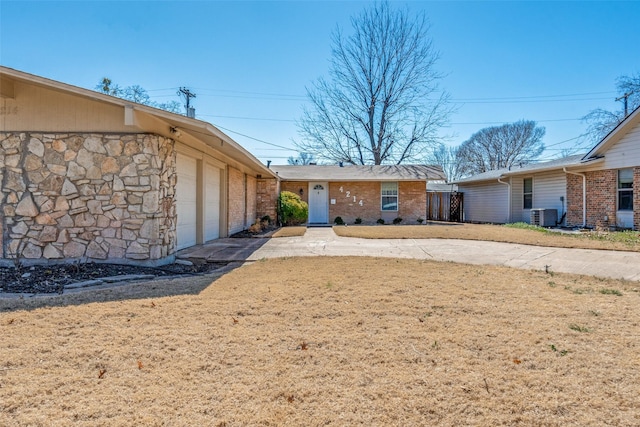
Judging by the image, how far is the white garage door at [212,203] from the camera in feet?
30.9

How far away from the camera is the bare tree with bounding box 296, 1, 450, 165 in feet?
81.0

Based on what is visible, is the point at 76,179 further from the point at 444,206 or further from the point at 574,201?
the point at 444,206

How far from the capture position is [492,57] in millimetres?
15891

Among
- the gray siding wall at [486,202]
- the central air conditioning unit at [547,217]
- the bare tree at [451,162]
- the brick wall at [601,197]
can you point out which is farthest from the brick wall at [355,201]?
the bare tree at [451,162]

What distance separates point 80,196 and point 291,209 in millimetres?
9807

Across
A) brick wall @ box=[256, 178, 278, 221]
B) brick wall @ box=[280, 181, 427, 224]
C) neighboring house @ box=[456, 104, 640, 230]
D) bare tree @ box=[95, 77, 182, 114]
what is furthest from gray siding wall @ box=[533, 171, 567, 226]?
bare tree @ box=[95, 77, 182, 114]

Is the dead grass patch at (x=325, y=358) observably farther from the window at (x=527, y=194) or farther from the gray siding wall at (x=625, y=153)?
the window at (x=527, y=194)

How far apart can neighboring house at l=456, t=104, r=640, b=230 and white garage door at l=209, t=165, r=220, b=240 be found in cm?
1271

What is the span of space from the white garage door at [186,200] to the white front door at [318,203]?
31.0 feet

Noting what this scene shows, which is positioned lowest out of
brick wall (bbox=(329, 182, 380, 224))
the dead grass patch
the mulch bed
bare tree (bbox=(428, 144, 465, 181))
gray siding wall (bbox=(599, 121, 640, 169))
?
the dead grass patch

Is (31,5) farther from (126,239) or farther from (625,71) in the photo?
(625,71)

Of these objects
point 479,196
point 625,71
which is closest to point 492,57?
Result: point 479,196

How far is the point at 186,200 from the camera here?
26.7ft

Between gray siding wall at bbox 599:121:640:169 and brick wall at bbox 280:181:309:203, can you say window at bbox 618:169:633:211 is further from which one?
brick wall at bbox 280:181:309:203
